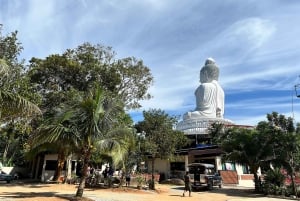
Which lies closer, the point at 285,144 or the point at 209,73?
the point at 285,144

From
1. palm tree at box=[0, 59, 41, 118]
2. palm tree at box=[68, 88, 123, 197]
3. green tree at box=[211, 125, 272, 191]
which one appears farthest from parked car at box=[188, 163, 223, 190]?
palm tree at box=[0, 59, 41, 118]

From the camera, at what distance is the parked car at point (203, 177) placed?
25.4m

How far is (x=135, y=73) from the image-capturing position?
3041 centimetres

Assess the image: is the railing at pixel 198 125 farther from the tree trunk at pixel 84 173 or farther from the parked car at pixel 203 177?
the tree trunk at pixel 84 173

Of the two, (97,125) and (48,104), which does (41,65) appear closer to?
(48,104)

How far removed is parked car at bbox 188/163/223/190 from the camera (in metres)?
25.4

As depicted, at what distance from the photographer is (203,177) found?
84.3ft

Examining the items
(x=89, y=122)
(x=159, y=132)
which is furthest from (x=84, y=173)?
(x=159, y=132)

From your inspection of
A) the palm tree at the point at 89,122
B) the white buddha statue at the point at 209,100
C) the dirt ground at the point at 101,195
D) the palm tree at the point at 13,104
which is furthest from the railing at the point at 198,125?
the palm tree at the point at 13,104

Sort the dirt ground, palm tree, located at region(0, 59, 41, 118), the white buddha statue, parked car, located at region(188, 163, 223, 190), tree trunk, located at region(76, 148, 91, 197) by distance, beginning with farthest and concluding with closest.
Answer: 1. the white buddha statue
2. parked car, located at region(188, 163, 223, 190)
3. the dirt ground
4. tree trunk, located at region(76, 148, 91, 197)
5. palm tree, located at region(0, 59, 41, 118)

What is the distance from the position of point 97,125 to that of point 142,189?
912 centimetres

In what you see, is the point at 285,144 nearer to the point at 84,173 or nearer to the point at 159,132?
the point at 159,132

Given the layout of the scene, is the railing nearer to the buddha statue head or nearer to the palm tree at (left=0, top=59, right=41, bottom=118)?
the buddha statue head

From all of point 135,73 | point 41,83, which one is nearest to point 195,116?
point 135,73
